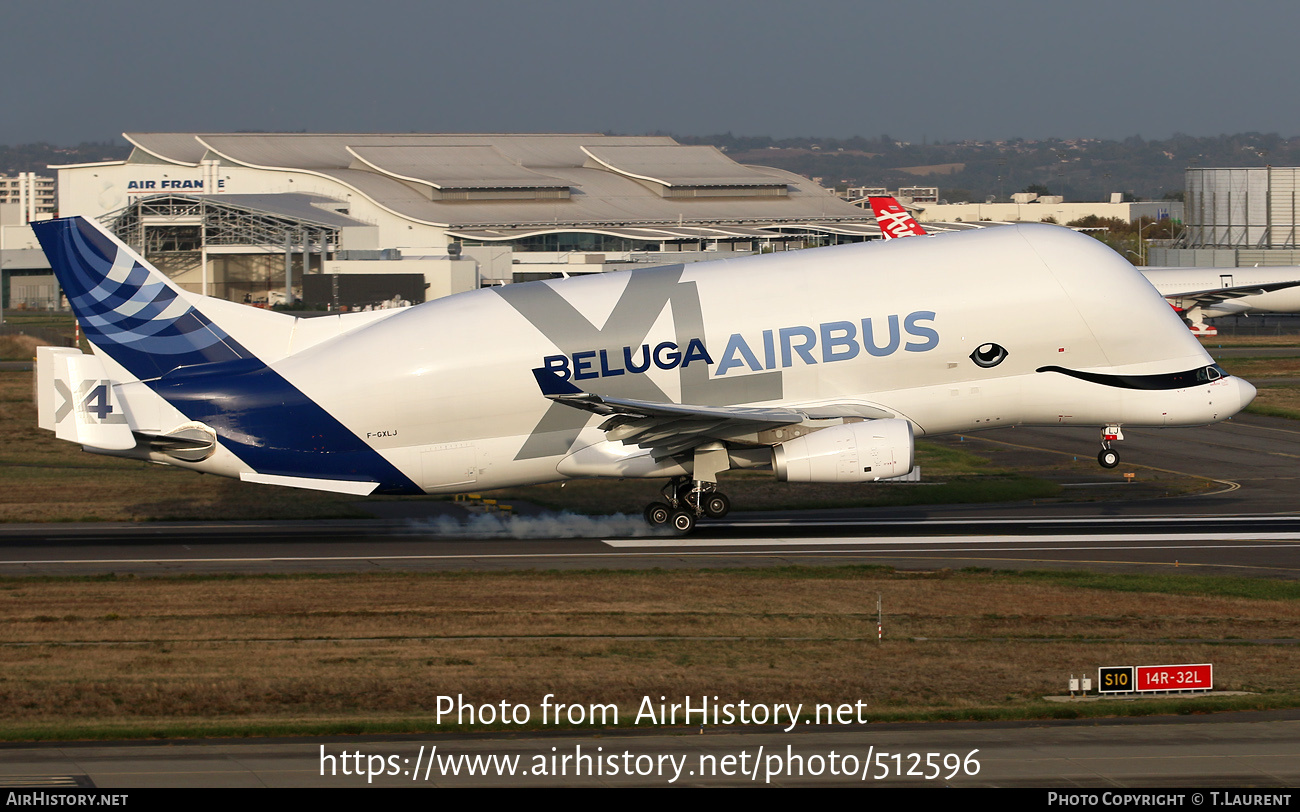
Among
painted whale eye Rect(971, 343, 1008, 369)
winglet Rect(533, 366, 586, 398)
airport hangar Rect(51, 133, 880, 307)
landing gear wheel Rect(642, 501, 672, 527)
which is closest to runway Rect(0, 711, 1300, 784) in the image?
winglet Rect(533, 366, 586, 398)

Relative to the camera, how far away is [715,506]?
114ft

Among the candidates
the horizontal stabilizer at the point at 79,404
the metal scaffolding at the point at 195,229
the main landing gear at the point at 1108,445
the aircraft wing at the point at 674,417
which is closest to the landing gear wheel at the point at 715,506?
the aircraft wing at the point at 674,417

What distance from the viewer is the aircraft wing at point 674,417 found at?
3173 cm

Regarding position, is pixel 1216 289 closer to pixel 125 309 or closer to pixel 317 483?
pixel 317 483

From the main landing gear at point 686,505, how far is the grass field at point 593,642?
4.33 m

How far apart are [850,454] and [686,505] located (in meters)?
5.10

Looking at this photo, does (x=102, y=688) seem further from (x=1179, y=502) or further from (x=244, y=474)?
(x=1179, y=502)

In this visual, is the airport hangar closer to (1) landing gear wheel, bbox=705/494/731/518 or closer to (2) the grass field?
(1) landing gear wheel, bbox=705/494/731/518

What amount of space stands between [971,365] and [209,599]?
18.9 m

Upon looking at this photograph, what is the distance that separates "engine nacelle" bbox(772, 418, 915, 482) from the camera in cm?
3253

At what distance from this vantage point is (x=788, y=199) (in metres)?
188

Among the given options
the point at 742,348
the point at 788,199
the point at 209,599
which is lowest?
the point at 209,599

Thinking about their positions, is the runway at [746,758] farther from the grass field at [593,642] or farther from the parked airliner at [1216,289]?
the parked airliner at [1216,289]

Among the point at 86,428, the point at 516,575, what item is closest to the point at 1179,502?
the point at 516,575
